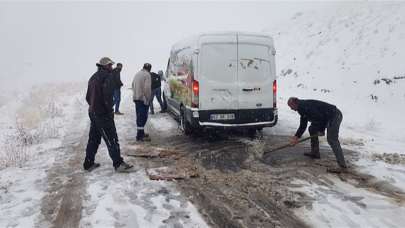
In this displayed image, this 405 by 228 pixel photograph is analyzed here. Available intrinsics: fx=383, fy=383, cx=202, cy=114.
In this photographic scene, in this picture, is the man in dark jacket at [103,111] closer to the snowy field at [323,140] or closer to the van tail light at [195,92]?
the snowy field at [323,140]

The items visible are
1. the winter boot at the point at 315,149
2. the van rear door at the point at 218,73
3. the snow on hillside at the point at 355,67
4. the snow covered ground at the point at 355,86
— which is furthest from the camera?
the snow on hillside at the point at 355,67

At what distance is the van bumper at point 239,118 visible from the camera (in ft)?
29.9

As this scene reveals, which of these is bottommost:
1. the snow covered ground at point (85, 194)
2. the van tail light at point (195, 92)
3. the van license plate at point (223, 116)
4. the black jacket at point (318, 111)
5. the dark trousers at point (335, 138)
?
the snow covered ground at point (85, 194)

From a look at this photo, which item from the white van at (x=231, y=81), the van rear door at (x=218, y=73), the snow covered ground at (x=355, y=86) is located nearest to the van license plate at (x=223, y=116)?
the white van at (x=231, y=81)

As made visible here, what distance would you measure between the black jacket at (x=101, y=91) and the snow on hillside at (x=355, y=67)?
5997 mm

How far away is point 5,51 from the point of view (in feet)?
314

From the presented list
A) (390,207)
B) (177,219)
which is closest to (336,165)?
(390,207)

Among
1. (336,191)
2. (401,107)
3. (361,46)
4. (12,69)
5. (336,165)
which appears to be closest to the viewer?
(336,191)

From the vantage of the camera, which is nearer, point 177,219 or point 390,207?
point 177,219

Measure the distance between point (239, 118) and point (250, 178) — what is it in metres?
2.74

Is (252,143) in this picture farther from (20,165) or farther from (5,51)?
(5,51)

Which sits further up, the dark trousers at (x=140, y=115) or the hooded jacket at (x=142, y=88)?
the hooded jacket at (x=142, y=88)

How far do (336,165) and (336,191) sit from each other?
1575 millimetres

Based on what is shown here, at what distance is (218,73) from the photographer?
9.15 meters
